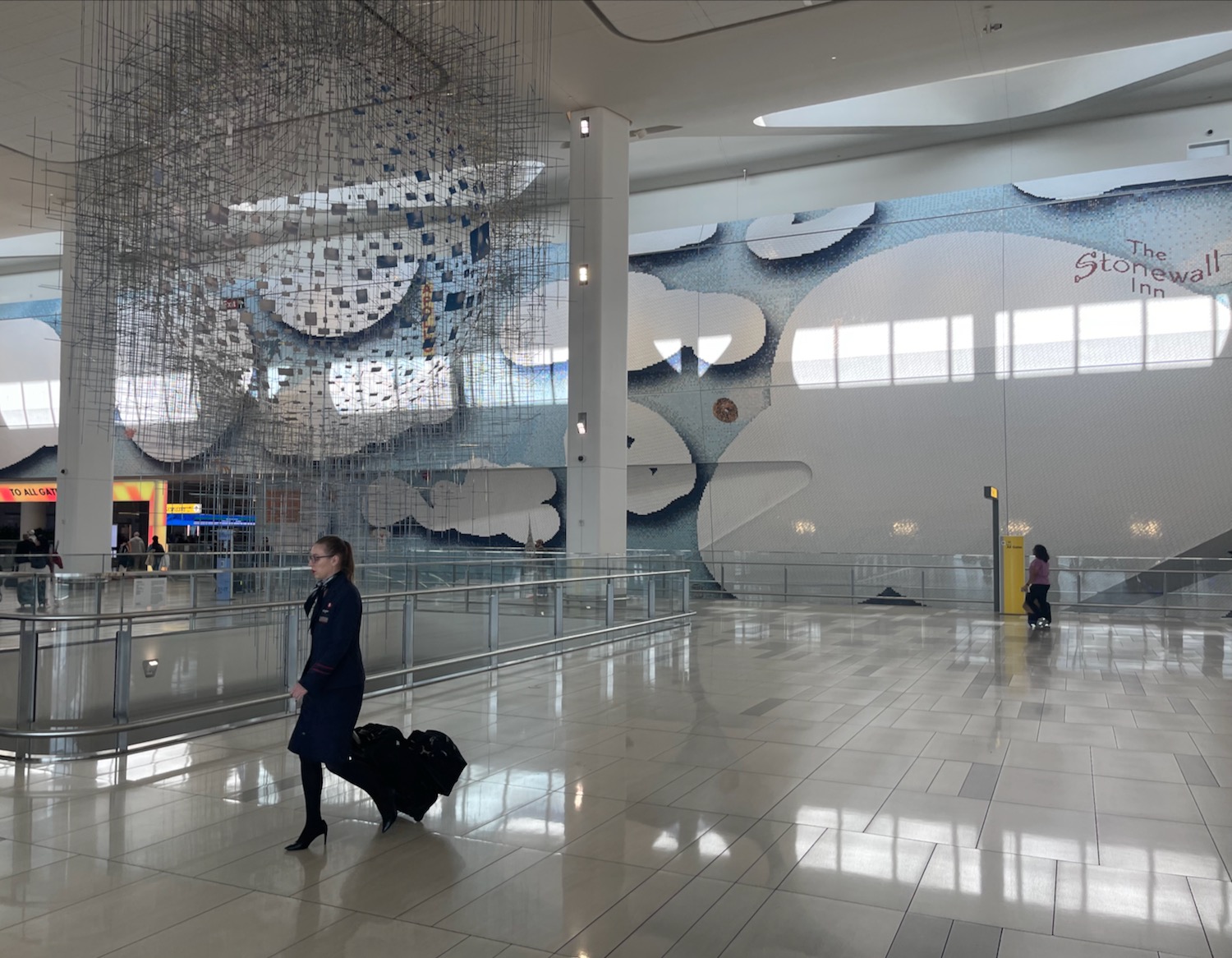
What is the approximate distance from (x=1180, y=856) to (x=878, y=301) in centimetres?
1562

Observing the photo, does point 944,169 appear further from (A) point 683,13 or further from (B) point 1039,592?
(B) point 1039,592

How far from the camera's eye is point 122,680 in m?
5.58

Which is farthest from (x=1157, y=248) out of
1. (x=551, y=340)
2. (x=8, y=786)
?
(x=8, y=786)

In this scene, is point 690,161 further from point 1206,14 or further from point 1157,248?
point 1206,14

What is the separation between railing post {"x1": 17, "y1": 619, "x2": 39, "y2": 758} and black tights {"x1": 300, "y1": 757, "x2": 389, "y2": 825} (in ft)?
7.77

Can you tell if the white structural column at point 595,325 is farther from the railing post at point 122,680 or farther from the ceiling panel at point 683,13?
the railing post at point 122,680

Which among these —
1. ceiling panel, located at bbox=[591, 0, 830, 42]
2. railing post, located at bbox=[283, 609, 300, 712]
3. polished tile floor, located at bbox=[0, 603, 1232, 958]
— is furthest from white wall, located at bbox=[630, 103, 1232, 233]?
railing post, located at bbox=[283, 609, 300, 712]

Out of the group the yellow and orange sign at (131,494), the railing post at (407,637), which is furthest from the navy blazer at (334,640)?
the yellow and orange sign at (131,494)

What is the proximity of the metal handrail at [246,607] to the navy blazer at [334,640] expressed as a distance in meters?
1.89

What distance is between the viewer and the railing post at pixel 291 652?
6684 millimetres

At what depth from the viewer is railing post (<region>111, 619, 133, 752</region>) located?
5.57 meters

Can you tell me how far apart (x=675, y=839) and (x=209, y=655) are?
3.89 m

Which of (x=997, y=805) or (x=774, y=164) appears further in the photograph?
(x=774, y=164)

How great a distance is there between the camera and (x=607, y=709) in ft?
22.9
